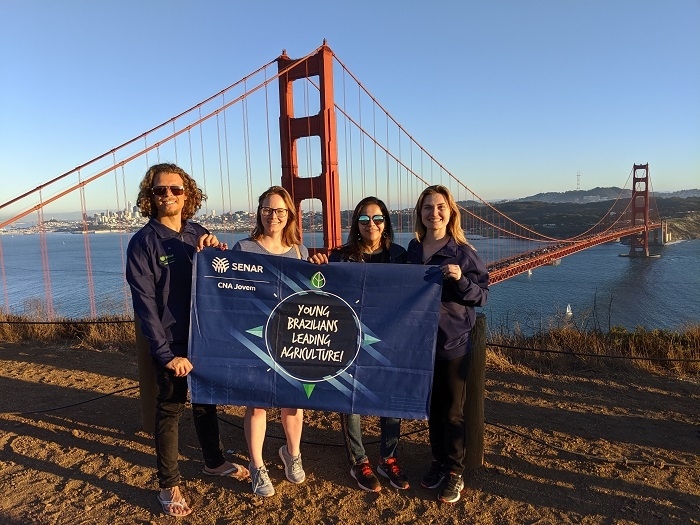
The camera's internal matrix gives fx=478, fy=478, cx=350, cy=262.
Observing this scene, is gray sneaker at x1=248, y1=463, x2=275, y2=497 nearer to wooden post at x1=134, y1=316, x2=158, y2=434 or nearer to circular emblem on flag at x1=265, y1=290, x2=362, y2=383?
circular emblem on flag at x1=265, y1=290, x2=362, y2=383

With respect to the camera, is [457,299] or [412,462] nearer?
[457,299]

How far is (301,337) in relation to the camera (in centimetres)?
270

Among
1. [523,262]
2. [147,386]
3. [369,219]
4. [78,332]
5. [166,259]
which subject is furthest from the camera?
[523,262]

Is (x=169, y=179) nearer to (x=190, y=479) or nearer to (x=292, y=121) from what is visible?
(x=190, y=479)

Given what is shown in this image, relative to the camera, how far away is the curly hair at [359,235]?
8.76 feet

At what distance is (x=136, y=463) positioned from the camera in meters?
3.12

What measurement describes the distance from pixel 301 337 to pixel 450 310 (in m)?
0.84

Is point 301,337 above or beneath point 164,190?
beneath

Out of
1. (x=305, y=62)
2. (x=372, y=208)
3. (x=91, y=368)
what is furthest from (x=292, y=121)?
(x=372, y=208)

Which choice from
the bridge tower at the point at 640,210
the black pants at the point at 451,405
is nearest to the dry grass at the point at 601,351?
the black pants at the point at 451,405

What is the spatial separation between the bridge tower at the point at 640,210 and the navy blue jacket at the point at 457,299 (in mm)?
51198

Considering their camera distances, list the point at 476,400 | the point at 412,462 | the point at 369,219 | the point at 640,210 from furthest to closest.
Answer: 1. the point at 640,210
2. the point at 412,462
3. the point at 476,400
4. the point at 369,219

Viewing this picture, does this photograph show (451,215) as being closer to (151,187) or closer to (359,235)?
(359,235)

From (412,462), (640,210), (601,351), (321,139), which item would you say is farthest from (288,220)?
(640,210)
